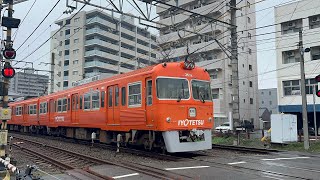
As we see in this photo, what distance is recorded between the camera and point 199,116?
1236 cm

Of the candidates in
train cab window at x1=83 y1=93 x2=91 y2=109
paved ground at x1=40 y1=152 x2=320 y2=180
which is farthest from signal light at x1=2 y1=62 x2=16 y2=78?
train cab window at x1=83 y1=93 x2=91 y2=109

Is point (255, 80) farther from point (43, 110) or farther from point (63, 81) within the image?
point (63, 81)

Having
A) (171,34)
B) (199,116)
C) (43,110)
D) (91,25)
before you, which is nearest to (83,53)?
(91,25)

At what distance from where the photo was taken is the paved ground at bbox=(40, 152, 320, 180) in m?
8.28

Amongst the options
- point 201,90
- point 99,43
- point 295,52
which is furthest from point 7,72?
point 99,43

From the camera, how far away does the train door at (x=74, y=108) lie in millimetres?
18312

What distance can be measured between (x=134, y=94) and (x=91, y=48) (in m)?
58.6

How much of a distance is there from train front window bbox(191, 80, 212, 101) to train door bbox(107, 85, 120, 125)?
3.33 metres

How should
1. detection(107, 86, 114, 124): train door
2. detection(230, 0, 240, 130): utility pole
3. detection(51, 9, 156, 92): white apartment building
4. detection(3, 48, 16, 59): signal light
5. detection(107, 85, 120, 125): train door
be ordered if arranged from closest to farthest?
1. detection(3, 48, 16, 59): signal light
2. detection(107, 85, 120, 125): train door
3. detection(107, 86, 114, 124): train door
4. detection(230, 0, 240, 130): utility pole
5. detection(51, 9, 156, 92): white apartment building

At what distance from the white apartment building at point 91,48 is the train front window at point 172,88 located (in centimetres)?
5330

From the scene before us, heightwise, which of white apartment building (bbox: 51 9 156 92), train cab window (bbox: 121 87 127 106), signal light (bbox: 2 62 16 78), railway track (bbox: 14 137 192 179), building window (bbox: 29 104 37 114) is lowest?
railway track (bbox: 14 137 192 179)

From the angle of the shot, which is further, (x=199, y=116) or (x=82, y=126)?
(x=82, y=126)

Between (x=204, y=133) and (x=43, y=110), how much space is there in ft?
51.4

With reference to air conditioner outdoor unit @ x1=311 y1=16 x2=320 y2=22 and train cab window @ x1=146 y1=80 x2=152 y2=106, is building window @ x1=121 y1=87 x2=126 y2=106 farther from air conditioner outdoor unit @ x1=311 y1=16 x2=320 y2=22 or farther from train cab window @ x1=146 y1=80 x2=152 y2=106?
air conditioner outdoor unit @ x1=311 y1=16 x2=320 y2=22
